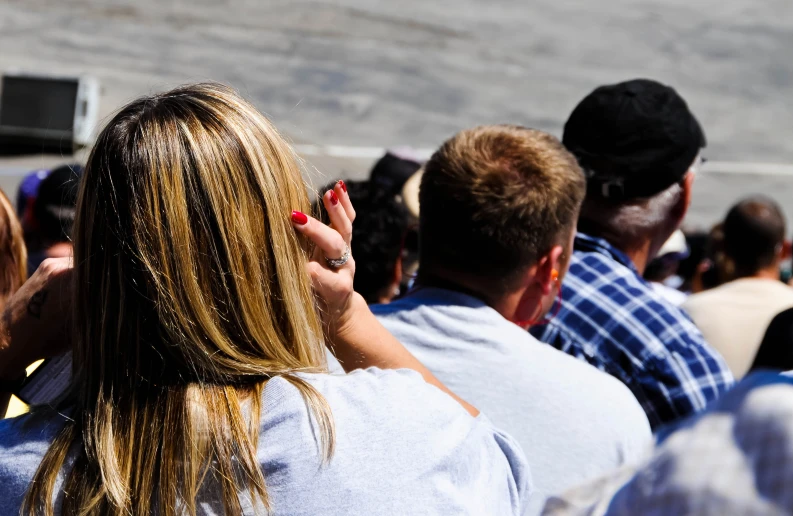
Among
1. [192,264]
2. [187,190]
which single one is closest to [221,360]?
[192,264]

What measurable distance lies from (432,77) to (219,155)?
13.1 meters

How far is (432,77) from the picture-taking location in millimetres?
14086

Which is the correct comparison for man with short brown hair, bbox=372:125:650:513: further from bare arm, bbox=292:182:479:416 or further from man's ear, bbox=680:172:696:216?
man's ear, bbox=680:172:696:216

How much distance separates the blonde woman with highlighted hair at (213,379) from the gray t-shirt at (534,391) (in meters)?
0.40

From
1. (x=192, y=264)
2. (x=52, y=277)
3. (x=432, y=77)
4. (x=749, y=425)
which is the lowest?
(x=432, y=77)

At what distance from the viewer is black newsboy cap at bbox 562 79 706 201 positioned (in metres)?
2.66

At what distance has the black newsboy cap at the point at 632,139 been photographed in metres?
2.66

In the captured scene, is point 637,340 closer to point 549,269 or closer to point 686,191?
point 549,269

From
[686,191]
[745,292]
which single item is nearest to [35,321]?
[686,191]

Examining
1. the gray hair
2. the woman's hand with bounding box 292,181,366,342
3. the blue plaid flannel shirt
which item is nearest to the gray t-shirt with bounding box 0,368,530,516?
the woman's hand with bounding box 292,181,366,342

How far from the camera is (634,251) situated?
2652 mm

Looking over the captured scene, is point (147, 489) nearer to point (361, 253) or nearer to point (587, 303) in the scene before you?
point (587, 303)

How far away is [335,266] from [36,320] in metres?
0.51

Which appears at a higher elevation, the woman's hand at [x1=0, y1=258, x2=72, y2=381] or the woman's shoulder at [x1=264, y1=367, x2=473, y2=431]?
the woman's shoulder at [x1=264, y1=367, x2=473, y2=431]
